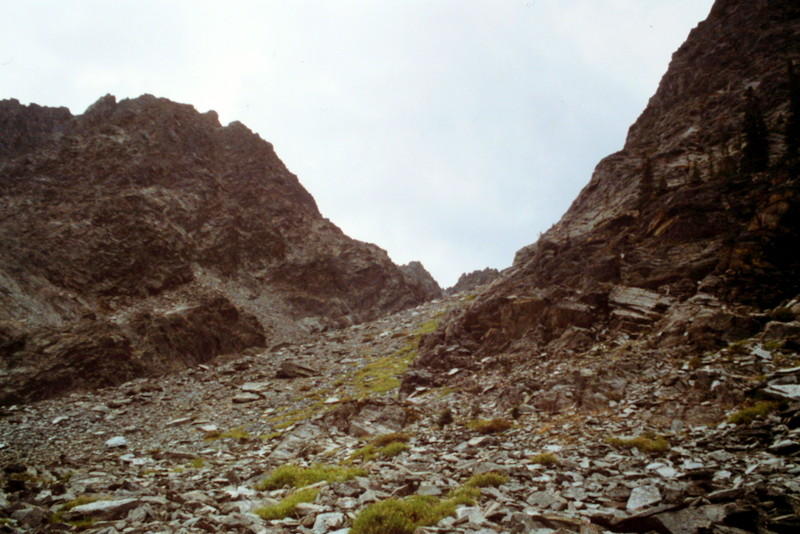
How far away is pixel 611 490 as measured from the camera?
37.0 feet

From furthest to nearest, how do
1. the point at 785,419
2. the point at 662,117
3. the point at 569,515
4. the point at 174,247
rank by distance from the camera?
1. the point at 174,247
2. the point at 662,117
3. the point at 785,419
4. the point at 569,515

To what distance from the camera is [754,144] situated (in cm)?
3322

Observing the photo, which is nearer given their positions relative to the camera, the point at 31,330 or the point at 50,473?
the point at 50,473

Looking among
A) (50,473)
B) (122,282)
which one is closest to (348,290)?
(122,282)

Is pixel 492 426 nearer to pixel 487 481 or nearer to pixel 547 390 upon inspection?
pixel 547 390

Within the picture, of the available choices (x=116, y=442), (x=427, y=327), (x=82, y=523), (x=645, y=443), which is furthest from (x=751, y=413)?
(x=427, y=327)

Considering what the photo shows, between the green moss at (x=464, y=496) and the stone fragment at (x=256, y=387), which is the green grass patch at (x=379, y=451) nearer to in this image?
the green moss at (x=464, y=496)

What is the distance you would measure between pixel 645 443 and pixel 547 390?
8.85 metres

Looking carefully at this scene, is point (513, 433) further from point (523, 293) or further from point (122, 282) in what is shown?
point (122, 282)

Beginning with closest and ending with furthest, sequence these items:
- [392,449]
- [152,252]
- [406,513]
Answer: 1. [406,513]
2. [392,449]
3. [152,252]

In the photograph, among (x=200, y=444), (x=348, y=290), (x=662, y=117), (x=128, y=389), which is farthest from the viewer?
(x=348, y=290)

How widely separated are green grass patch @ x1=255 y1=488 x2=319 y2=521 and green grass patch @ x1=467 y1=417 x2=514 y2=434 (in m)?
8.90

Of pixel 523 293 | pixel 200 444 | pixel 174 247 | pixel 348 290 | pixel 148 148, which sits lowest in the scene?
pixel 200 444

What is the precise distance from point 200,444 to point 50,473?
786 centimetres
